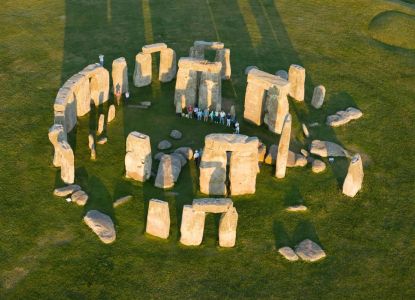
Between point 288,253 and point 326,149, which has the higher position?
point 326,149

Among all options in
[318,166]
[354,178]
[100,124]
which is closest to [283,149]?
[318,166]

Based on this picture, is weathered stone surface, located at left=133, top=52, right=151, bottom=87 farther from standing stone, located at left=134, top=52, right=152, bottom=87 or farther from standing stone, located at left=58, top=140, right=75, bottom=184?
standing stone, located at left=58, top=140, right=75, bottom=184

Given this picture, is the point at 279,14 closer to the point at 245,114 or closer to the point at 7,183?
the point at 245,114

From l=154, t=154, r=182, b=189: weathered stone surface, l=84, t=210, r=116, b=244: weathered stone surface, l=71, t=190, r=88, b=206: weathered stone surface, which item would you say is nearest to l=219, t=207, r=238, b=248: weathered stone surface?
l=154, t=154, r=182, b=189: weathered stone surface

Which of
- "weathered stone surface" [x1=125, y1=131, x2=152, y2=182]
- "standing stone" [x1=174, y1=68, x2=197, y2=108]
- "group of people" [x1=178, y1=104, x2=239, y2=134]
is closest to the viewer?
"weathered stone surface" [x1=125, y1=131, x2=152, y2=182]

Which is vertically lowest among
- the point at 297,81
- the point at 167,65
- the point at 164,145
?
the point at 164,145

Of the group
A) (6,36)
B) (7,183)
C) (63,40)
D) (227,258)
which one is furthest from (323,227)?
(6,36)

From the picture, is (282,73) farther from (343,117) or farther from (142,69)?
(142,69)
